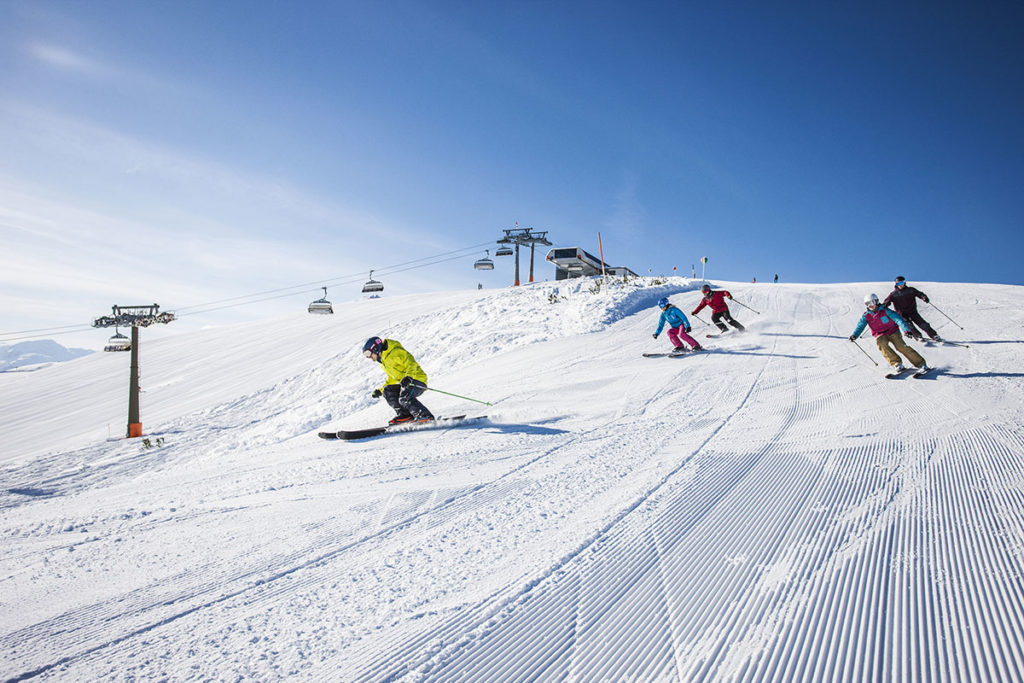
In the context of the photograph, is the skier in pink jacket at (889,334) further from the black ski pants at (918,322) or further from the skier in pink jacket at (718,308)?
the skier in pink jacket at (718,308)

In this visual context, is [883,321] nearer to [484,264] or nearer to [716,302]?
[716,302]

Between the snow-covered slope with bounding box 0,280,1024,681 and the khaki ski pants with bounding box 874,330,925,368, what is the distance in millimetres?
552

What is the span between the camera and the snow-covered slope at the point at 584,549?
211 cm

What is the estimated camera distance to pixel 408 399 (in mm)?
7324

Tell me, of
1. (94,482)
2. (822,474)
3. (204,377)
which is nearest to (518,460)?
(822,474)

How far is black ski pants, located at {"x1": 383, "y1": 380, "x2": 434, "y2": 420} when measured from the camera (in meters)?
7.24

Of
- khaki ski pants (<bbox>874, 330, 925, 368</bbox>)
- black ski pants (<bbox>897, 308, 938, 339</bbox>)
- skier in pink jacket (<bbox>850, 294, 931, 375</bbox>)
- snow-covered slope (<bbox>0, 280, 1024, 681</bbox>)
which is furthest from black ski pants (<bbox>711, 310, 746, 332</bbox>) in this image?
snow-covered slope (<bbox>0, 280, 1024, 681</bbox>)

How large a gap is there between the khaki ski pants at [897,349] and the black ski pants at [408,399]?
8158 millimetres

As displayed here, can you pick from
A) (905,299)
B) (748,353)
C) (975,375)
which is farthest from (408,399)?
(905,299)

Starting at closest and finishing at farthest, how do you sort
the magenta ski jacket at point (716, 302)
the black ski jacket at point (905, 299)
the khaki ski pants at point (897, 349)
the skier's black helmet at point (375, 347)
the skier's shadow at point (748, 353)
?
the skier's black helmet at point (375, 347) < the khaki ski pants at point (897, 349) < the skier's shadow at point (748, 353) < the black ski jacket at point (905, 299) < the magenta ski jacket at point (716, 302)

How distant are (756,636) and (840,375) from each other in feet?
25.3

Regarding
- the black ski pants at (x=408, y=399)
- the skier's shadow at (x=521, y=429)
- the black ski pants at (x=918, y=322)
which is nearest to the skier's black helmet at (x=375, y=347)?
the black ski pants at (x=408, y=399)

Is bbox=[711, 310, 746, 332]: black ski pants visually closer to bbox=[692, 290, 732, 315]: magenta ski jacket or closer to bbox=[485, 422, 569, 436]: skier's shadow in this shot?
bbox=[692, 290, 732, 315]: magenta ski jacket

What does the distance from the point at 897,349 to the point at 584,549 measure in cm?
831
